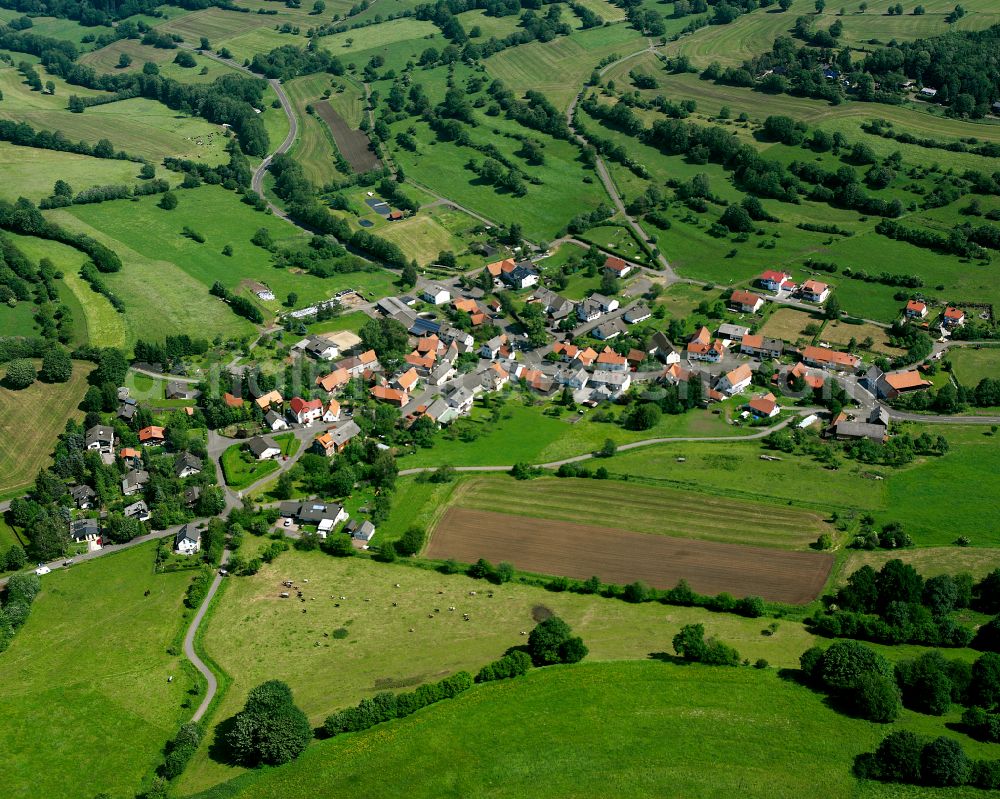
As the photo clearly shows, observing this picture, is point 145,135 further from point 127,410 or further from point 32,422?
point 32,422

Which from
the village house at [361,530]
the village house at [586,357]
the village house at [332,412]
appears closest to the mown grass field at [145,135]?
the village house at [332,412]

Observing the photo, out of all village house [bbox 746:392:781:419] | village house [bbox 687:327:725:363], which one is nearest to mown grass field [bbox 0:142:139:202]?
village house [bbox 687:327:725:363]

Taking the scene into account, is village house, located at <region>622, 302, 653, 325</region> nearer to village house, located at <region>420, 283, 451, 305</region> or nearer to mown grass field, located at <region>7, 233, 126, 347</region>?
village house, located at <region>420, 283, 451, 305</region>

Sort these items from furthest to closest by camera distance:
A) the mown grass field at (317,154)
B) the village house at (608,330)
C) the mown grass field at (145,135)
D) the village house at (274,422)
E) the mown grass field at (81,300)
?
the mown grass field at (145,135) → the mown grass field at (317,154) → the village house at (608,330) → the mown grass field at (81,300) → the village house at (274,422)

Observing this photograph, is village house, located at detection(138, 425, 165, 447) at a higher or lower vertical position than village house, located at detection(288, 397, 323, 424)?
lower

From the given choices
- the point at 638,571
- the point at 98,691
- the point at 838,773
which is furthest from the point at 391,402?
the point at 838,773

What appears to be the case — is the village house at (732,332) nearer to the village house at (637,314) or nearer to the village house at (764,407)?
the village house at (637,314)

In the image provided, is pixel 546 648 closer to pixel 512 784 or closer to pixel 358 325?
pixel 512 784
